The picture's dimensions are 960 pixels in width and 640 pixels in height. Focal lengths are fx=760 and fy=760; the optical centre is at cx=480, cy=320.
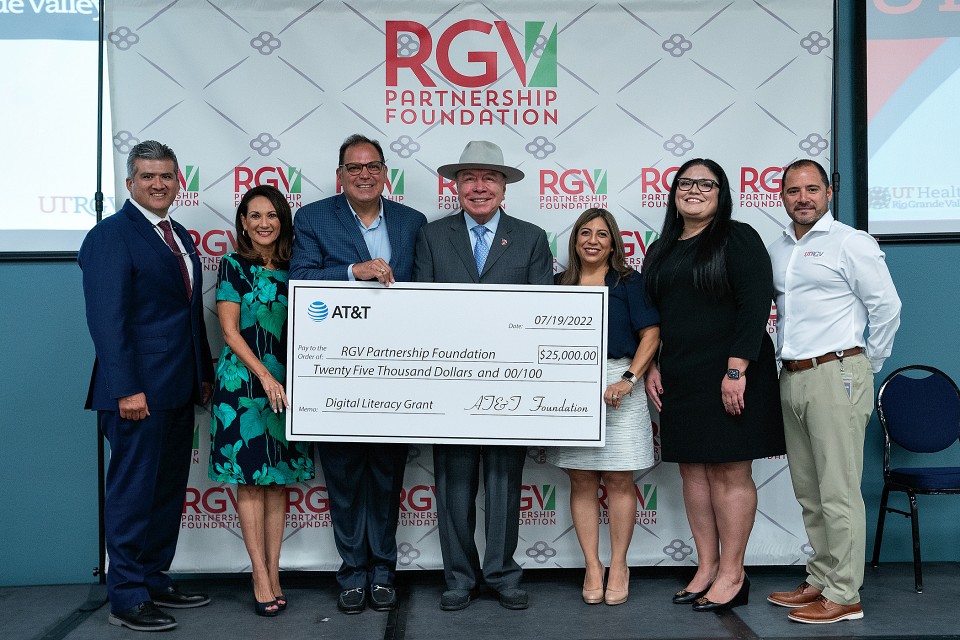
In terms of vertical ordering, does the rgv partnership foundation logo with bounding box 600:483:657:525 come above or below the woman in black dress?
below

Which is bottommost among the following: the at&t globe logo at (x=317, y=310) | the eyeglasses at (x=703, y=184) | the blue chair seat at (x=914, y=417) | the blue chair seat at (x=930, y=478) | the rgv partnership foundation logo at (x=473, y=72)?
the blue chair seat at (x=930, y=478)

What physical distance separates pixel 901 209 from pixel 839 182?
1.06 feet

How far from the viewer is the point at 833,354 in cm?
284

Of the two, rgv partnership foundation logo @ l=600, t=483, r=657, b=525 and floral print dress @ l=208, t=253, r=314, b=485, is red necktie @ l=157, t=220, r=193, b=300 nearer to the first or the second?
floral print dress @ l=208, t=253, r=314, b=485

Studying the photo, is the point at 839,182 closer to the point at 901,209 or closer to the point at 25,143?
the point at 901,209

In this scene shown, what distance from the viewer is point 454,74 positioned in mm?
3523

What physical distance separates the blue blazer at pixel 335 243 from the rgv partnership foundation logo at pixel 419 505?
1.04 metres

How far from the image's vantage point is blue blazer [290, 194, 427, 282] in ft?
10.1

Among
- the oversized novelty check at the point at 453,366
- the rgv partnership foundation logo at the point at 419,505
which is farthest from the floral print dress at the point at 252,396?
the rgv partnership foundation logo at the point at 419,505

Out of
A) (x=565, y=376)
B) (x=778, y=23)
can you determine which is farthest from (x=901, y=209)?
(x=565, y=376)

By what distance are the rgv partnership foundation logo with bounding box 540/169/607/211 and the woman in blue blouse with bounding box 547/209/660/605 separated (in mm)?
378

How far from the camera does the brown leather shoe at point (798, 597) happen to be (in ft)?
10.1

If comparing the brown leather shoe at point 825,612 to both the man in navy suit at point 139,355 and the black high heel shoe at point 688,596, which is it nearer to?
the black high heel shoe at point 688,596

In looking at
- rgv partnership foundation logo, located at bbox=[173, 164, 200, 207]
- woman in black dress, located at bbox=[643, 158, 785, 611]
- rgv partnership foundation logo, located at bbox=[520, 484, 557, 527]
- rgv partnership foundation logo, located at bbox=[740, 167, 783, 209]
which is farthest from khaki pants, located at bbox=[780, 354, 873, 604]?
rgv partnership foundation logo, located at bbox=[173, 164, 200, 207]
